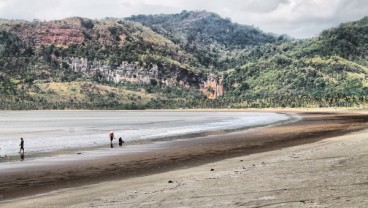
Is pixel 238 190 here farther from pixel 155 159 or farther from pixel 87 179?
pixel 155 159

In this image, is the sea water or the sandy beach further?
the sea water

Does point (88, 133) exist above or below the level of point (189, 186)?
below

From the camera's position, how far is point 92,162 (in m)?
37.1

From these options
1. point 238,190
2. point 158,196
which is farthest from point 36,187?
point 238,190

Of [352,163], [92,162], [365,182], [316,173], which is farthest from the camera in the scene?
[92,162]

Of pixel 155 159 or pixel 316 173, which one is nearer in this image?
pixel 316 173

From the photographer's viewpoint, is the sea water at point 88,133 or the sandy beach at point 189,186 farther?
the sea water at point 88,133

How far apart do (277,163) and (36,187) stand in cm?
1365

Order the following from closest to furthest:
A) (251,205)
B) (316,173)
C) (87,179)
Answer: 1. (251,205)
2. (316,173)
3. (87,179)

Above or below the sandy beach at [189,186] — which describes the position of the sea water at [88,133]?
below

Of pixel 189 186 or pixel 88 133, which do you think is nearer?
pixel 189 186

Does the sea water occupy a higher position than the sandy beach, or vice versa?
the sandy beach

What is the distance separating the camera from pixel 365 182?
17.7m

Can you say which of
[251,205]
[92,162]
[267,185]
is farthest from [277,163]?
[92,162]
